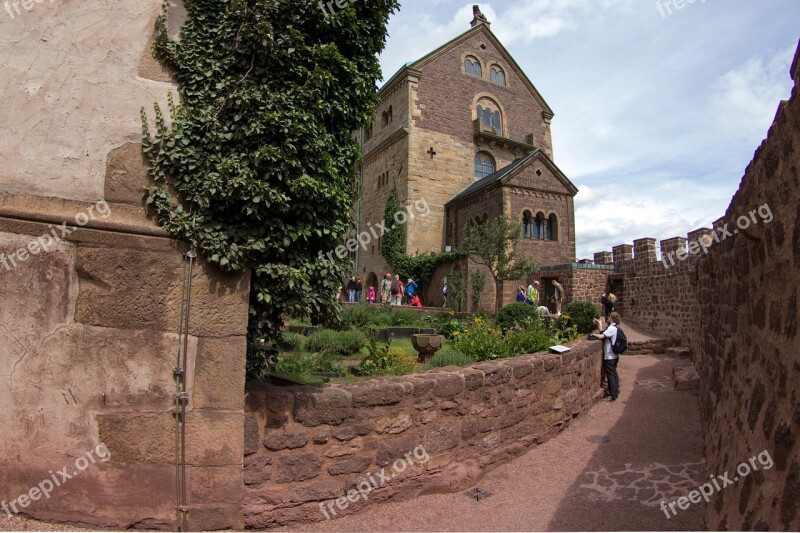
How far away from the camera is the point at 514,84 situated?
109ft

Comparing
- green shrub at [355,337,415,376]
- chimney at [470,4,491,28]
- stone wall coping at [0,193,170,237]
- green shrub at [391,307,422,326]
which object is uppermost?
chimney at [470,4,491,28]

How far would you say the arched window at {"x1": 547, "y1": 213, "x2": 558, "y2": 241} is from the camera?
25922 millimetres

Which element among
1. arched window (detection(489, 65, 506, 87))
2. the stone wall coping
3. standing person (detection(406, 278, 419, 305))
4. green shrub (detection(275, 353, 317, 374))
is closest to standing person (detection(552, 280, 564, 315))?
standing person (detection(406, 278, 419, 305))

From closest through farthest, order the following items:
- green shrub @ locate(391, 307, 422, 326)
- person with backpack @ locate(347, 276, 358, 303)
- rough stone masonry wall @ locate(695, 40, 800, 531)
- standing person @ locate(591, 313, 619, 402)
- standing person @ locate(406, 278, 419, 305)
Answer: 1. rough stone masonry wall @ locate(695, 40, 800, 531)
2. standing person @ locate(591, 313, 619, 402)
3. green shrub @ locate(391, 307, 422, 326)
4. person with backpack @ locate(347, 276, 358, 303)
5. standing person @ locate(406, 278, 419, 305)

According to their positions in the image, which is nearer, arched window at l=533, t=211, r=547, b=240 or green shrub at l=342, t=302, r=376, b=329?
green shrub at l=342, t=302, r=376, b=329

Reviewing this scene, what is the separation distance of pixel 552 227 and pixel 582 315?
12.3 m

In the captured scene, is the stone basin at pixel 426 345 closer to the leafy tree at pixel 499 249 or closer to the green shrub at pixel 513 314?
the green shrub at pixel 513 314

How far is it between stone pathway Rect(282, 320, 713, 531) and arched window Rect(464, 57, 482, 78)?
2802 centimetres

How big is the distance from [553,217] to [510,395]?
2180 centimetres

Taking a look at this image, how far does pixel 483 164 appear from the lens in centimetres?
3109

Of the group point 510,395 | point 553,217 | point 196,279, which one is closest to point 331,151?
point 196,279

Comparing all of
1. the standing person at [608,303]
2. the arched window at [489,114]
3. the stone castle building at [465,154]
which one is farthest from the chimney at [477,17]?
the standing person at [608,303]

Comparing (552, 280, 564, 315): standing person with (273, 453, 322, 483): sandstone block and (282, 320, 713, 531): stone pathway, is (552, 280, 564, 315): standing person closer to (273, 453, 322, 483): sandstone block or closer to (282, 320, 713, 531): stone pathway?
(282, 320, 713, 531): stone pathway

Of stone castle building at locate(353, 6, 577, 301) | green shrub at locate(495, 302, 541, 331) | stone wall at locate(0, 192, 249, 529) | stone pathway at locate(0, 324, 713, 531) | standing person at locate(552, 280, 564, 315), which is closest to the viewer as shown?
stone wall at locate(0, 192, 249, 529)
